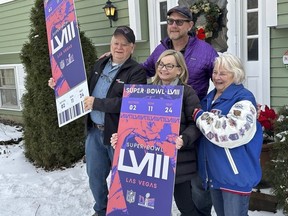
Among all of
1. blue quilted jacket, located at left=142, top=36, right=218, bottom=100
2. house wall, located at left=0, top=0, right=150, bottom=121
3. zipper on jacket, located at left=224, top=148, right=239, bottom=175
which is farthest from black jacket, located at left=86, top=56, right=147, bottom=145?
house wall, located at left=0, top=0, right=150, bottom=121

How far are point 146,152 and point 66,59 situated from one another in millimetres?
933

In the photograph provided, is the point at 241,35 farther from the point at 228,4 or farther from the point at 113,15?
the point at 113,15

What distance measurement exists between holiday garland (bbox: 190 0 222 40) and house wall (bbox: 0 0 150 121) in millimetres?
1033

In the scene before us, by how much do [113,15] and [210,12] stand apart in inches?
69.9

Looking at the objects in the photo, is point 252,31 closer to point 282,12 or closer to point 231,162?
point 282,12

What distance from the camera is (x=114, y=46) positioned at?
2.44 meters

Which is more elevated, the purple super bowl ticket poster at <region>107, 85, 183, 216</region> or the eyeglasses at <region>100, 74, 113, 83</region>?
the eyeglasses at <region>100, 74, 113, 83</region>

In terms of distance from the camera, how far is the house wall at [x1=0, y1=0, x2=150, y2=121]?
18.0ft

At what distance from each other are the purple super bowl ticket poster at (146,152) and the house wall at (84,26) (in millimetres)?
3267

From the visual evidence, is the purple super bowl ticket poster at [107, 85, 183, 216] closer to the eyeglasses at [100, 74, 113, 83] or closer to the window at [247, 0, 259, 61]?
the eyeglasses at [100, 74, 113, 83]

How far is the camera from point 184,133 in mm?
2092

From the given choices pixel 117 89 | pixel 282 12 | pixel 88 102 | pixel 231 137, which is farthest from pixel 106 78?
pixel 282 12

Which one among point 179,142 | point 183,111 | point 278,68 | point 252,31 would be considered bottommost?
point 179,142

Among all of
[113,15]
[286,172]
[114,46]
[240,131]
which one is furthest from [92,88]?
[113,15]
